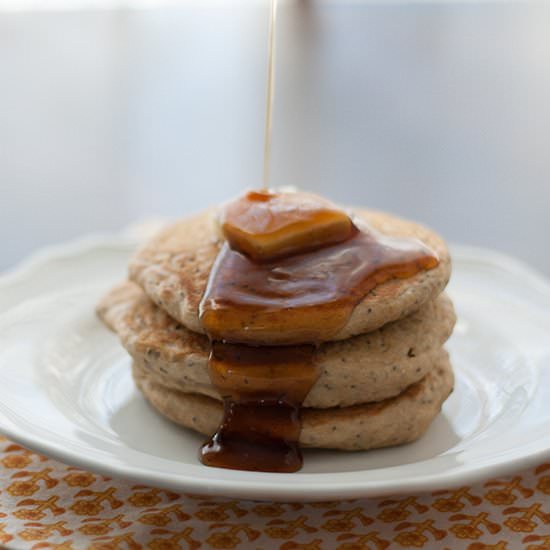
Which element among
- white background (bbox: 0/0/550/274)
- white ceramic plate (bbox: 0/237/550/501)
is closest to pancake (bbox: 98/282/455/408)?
white ceramic plate (bbox: 0/237/550/501)

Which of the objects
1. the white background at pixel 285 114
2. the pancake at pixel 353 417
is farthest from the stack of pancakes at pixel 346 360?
the white background at pixel 285 114

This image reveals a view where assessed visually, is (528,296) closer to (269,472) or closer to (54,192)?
(269,472)

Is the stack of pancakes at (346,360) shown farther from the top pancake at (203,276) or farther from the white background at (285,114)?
the white background at (285,114)

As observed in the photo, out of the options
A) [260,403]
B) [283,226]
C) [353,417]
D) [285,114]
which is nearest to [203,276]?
[283,226]

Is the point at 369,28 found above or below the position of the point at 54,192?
above

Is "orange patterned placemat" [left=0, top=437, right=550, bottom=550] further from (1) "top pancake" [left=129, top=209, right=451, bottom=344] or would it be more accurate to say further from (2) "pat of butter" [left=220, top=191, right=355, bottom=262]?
(2) "pat of butter" [left=220, top=191, right=355, bottom=262]

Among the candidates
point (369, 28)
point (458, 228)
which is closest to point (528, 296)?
point (458, 228)

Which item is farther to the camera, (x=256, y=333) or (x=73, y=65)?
(x=73, y=65)
